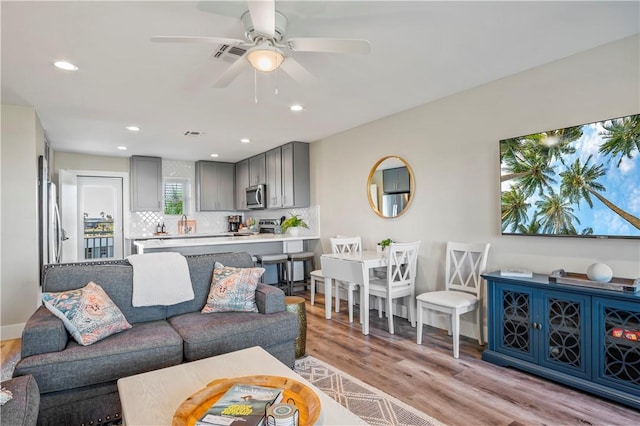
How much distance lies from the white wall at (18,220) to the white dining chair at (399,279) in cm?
382

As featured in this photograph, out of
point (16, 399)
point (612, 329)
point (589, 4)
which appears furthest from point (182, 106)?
point (612, 329)

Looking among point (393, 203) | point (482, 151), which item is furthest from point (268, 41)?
point (393, 203)

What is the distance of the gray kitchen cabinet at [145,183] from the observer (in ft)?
22.0

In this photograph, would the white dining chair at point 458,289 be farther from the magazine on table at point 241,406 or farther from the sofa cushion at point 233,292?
the magazine on table at point 241,406

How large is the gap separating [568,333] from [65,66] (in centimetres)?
433

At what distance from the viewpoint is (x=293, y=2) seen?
6.49ft

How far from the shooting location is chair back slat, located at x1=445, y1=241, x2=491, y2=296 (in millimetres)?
3282

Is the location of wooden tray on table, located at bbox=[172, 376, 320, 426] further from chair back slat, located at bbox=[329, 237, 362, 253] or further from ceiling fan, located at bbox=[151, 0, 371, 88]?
chair back slat, located at bbox=[329, 237, 362, 253]

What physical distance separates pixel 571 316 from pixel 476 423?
42.6 inches

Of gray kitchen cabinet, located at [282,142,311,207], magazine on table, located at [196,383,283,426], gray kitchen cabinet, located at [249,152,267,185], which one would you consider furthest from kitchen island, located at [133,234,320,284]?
magazine on table, located at [196,383,283,426]

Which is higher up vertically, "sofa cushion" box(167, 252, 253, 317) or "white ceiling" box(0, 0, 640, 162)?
"white ceiling" box(0, 0, 640, 162)

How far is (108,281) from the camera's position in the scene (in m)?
2.59

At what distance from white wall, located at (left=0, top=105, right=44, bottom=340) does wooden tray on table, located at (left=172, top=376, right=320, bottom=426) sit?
11.6 feet

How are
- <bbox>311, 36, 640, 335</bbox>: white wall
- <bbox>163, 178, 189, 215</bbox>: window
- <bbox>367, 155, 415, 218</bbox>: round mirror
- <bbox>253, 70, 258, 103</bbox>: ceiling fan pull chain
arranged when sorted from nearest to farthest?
1. <bbox>311, 36, 640, 335</bbox>: white wall
2. <bbox>253, 70, 258, 103</bbox>: ceiling fan pull chain
3. <bbox>367, 155, 415, 218</bbox>: round mirror
4. <bbox>163, 178, 189, 215</bbox>: window
